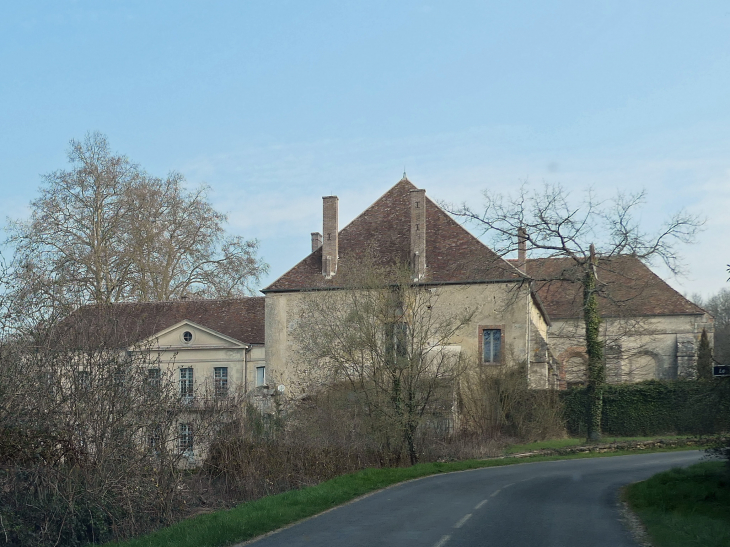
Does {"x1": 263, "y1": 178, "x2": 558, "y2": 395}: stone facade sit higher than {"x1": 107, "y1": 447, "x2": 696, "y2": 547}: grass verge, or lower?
higher

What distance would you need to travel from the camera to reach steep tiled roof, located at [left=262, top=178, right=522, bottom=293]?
37.7 m

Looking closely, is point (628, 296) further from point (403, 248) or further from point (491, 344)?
point (403, 248)

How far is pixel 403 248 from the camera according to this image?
3959cm

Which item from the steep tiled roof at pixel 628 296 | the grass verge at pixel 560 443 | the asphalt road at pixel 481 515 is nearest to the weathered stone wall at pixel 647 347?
the steep tiled roof at pixel 628 296

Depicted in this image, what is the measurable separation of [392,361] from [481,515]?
34.8ft

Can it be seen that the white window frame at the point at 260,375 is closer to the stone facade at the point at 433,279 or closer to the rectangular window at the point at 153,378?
the stone facade at the point at 433,279

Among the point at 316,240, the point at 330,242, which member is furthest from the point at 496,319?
the point at 316,240

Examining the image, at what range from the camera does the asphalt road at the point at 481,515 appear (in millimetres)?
11156

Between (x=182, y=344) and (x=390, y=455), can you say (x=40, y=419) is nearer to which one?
(x=390, y=455)

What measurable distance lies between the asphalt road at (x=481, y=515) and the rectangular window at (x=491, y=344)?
56.9 feet

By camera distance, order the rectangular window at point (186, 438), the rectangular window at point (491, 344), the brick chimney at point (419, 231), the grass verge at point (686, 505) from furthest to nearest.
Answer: the brick chimney at point (419, 231)
the rectangular window at point (491, 344)
the rectangular window at point (186, 438)
the grass verge at point (686, 505)

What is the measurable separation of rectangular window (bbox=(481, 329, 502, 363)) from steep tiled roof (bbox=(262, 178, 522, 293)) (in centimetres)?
261

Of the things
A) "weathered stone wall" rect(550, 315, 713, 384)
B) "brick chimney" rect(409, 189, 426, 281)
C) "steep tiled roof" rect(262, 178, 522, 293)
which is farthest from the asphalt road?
"weathered stone wall" rect(550, 315, 713, 384)

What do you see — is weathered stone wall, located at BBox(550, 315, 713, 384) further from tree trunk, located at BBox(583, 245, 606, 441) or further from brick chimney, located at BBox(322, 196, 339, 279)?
brick chimney, located at BBox(322, 196, 339, 279)
